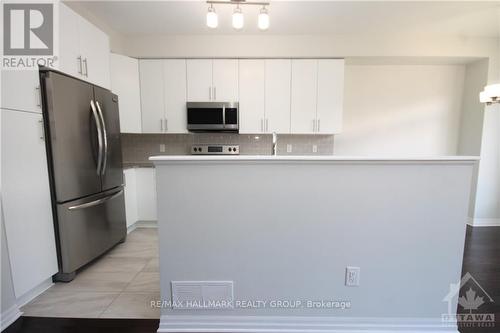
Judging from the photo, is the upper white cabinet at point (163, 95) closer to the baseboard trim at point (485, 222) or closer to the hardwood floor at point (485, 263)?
the hardwood floor at point (485, 263)

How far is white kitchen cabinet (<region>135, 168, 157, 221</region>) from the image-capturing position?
301 centimetres

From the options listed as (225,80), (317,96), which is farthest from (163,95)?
(317,96)

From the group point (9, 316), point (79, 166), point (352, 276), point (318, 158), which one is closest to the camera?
point (318, 158)

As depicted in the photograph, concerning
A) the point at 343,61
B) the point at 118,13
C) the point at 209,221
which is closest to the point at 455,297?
the point at 209,221

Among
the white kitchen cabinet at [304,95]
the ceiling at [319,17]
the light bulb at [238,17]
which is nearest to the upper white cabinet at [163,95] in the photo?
the ceiling at [319,17]

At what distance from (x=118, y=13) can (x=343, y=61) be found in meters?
2.90

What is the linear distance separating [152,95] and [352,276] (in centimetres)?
319

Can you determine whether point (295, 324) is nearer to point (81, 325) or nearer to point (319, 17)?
point (81, 325)

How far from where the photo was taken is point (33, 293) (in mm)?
1743

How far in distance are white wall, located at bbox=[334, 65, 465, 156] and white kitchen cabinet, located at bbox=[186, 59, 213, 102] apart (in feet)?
7.02

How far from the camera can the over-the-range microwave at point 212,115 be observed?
9.93 feet

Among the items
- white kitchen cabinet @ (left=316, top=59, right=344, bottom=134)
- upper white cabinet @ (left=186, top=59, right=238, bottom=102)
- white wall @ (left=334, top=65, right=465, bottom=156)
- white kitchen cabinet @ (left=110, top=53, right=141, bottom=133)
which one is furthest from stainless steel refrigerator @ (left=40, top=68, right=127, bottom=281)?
white wall @ (left=334, top=65, right=465, bottom=156)

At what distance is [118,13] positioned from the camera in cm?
247

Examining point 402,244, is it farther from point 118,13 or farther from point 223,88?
point 118,13
